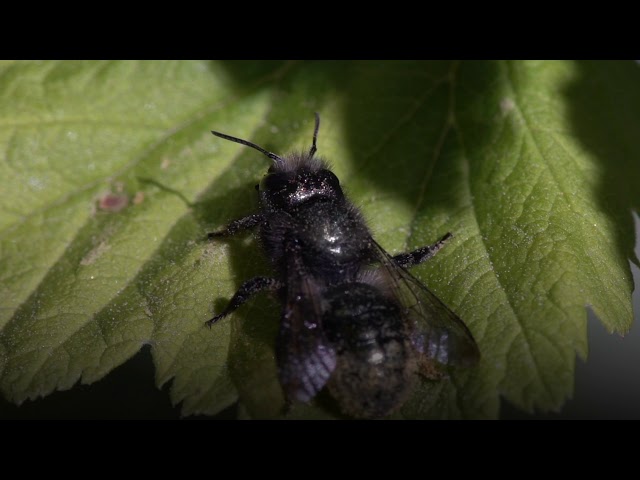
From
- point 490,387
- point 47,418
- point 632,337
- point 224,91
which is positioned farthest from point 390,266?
point 632,337

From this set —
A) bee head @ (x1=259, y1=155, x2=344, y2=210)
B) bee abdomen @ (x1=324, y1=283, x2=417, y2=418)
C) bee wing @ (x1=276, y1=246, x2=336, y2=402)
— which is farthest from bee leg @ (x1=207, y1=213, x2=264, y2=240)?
bee abdomen @ (x1=324, y1=283, x2=417, y2=418)

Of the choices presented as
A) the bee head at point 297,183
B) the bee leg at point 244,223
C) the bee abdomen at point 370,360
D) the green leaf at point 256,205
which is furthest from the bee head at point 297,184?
the bee abdomen at point 370,360

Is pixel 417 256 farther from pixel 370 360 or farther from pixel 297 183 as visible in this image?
pixel 370 360

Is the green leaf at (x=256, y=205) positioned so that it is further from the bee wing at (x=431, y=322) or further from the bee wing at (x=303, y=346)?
the bee wing at (x=303, y=346)

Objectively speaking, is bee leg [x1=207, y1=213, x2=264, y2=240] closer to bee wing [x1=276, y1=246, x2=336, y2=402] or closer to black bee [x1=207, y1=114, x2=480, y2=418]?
black bee [x1=207, y1=114, x2=480, y2=418]

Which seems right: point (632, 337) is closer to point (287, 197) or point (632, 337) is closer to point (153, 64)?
point (287, 197)

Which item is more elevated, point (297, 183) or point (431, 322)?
point (297, 183)

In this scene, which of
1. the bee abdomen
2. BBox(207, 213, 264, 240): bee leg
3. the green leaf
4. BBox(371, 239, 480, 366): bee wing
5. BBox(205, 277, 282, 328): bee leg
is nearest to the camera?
the bee abdomen

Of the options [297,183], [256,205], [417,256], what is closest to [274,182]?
[297,183]
